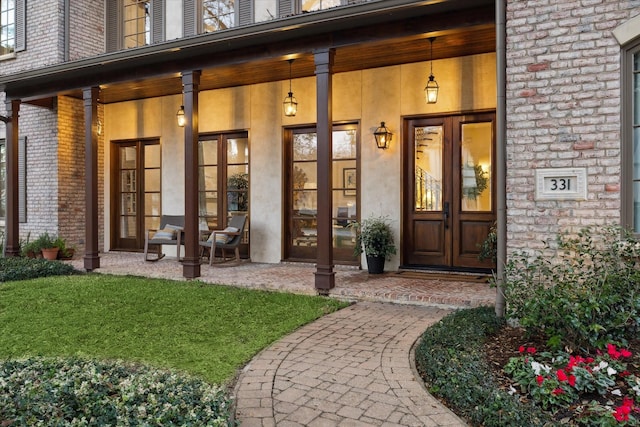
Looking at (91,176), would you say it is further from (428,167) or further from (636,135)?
(636,135)

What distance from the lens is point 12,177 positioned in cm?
822

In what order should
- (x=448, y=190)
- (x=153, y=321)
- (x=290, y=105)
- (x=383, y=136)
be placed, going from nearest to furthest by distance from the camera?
(x=153, y=321) < (x=448, y=190) < (x=383, y=136) < (x=290, y=105)

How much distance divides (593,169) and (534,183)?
436mm

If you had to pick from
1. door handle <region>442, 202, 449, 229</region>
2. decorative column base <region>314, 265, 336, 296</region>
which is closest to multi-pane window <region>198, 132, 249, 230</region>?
decorative column base <region>314, 265, 336, 296</region>

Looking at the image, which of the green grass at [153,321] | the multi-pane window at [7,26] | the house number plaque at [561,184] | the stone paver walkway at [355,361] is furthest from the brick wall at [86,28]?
the house number plaque at [561,184]

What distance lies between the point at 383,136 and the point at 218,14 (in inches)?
148

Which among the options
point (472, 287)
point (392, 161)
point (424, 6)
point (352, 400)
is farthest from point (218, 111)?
point (352, 400)

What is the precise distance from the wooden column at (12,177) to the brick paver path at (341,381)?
6523mm

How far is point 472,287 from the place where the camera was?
547 cm

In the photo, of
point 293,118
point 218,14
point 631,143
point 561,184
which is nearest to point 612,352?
point 561,184

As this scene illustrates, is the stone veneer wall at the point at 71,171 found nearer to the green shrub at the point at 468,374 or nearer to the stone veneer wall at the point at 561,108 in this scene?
the green shrub at the point at 468,374

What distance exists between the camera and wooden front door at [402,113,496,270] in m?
6.45

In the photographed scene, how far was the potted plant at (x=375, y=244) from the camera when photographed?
6.54 m

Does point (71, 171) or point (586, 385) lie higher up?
point (71, 171)
